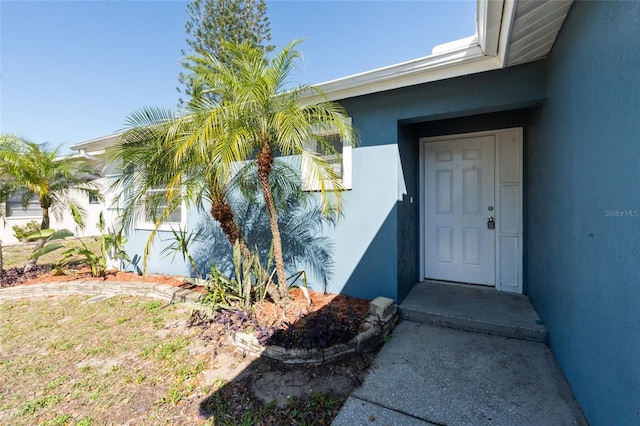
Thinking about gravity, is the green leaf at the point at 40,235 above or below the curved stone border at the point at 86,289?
above

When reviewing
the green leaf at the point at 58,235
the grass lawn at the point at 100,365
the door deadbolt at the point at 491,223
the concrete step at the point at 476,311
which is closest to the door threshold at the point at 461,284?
the concrete step at the point at 476,311

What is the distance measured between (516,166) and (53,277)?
9.72 meters

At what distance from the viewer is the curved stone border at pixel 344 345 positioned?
2.95 m

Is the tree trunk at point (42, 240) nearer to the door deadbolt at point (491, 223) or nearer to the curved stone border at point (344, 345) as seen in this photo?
the curved stone border at point (344, 345)

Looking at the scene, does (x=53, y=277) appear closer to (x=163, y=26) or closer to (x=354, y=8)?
(x=163, y=26)

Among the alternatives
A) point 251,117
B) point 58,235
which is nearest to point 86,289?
point 58,235

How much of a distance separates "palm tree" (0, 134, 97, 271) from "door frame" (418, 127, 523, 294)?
29.9ft

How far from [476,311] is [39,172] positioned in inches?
360

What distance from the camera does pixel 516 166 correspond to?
171 inches

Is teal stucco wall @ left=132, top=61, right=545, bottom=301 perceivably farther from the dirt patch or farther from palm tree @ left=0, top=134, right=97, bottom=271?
palm tree @ left=0, top=134, right=97, bottom=271

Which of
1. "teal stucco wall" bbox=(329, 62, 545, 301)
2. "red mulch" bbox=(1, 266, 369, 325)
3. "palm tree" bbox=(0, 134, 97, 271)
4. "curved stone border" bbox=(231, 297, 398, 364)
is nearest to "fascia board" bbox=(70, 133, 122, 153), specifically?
"palm tree" bbox=(0, 134, 97, 271)

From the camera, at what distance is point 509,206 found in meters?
4.38

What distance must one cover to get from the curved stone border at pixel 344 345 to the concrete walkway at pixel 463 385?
175mm

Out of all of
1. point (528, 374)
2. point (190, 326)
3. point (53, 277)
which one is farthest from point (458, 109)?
point (53, 277)
